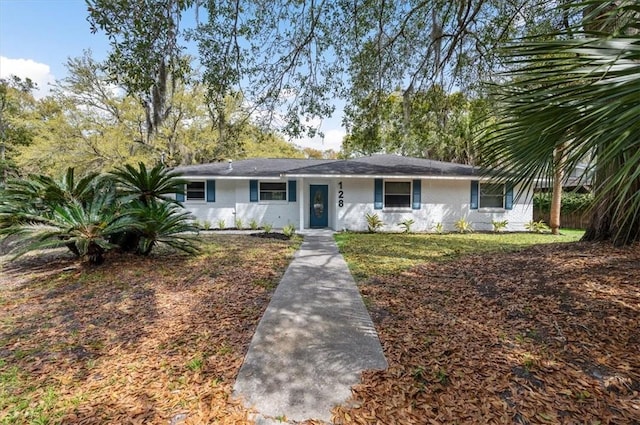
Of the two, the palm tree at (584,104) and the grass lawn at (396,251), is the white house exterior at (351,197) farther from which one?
the palm tree at (584,104)

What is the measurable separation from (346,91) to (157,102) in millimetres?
5159

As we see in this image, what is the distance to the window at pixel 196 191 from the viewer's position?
14.4 meters

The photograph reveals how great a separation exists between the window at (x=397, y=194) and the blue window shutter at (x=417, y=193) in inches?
8.6

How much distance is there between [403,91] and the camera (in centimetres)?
877

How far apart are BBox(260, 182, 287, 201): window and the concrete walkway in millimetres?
9441

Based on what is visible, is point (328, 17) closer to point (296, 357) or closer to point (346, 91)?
point (346, 91)

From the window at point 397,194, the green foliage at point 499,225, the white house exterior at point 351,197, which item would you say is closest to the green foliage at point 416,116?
the white house exterior at point 351,197

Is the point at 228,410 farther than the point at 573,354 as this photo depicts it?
No

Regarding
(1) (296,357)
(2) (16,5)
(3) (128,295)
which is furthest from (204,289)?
(2) (16,5)

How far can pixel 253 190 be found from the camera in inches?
562

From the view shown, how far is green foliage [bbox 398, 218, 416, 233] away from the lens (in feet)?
42.8

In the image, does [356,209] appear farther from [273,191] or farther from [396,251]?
[396,251]

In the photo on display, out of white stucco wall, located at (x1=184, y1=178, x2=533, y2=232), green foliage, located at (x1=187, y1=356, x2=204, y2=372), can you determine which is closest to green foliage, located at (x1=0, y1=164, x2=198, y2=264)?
green foliage, located at (x1=187, y1=356, x2=204, y2=372)

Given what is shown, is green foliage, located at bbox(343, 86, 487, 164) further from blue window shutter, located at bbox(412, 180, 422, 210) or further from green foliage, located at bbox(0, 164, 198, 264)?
green foliage, located at bbox(0, 164, 198, 264)
